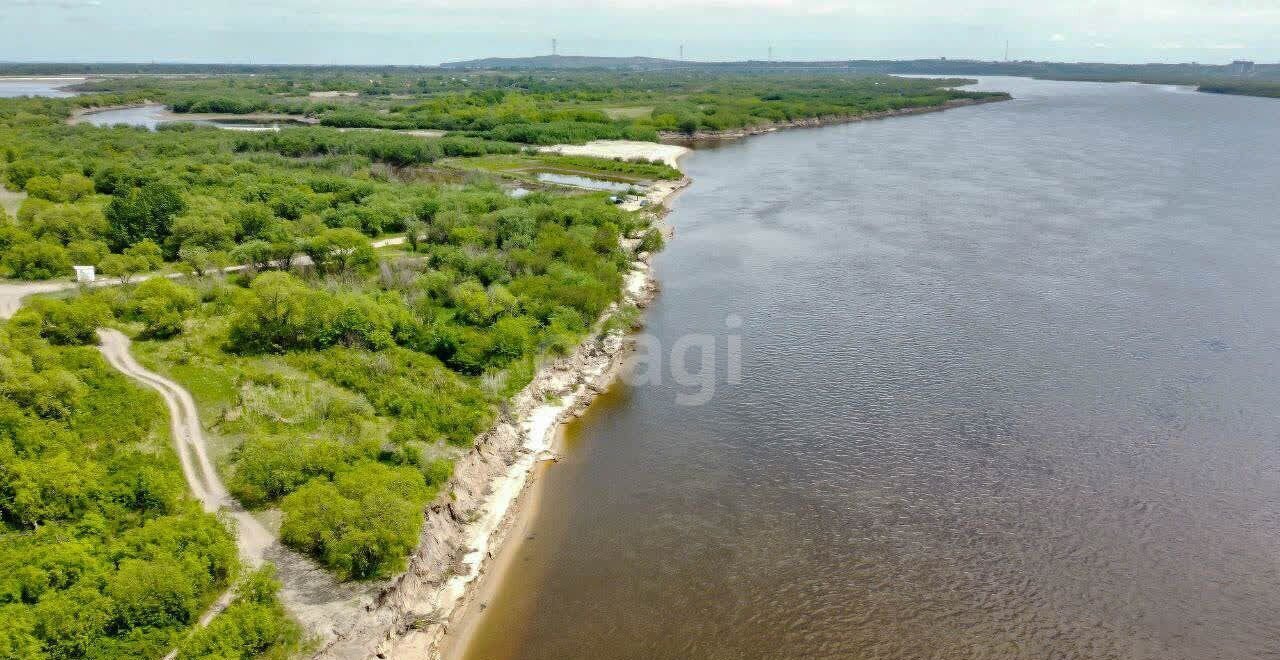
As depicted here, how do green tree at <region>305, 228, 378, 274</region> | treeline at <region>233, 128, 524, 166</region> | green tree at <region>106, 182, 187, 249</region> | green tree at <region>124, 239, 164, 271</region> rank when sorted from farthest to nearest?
treeline at <region>233, 128, 524, 166</region> → green tree at <region>106, 182, 187, 249</region> → green tree at <region>124, 239, 164, 271</region> → green tree at <region>305, 228, 378, 274</region>

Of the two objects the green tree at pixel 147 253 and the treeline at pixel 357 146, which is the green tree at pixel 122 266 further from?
the treeline at pixel 357 146

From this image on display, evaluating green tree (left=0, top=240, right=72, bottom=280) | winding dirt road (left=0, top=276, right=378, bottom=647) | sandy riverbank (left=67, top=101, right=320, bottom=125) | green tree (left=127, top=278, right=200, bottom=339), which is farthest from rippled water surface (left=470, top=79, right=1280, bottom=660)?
sandy riverbank (left=67, top=101, right=320, bottom=125)

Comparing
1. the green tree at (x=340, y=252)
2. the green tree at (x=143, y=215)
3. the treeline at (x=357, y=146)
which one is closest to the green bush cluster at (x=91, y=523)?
the green tree at (x=340, y=252)

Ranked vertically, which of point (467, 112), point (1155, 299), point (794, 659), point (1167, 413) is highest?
point (467, 112)

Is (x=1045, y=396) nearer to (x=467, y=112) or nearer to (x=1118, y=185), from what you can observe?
(x=1118, y=185)

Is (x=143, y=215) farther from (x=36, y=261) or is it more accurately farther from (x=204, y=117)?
(x=204, y=117)

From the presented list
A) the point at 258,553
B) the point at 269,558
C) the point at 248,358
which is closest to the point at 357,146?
the point at 248,358

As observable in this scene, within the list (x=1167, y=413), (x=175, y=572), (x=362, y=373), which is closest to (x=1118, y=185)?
(x=1167, y=413)

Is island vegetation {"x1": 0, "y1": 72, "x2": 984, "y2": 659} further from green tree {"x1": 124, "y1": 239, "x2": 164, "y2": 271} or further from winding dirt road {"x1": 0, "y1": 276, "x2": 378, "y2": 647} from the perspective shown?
winding dirt road {"x1": 0, "y1": 276, "x2": 378, "y2": 647}
